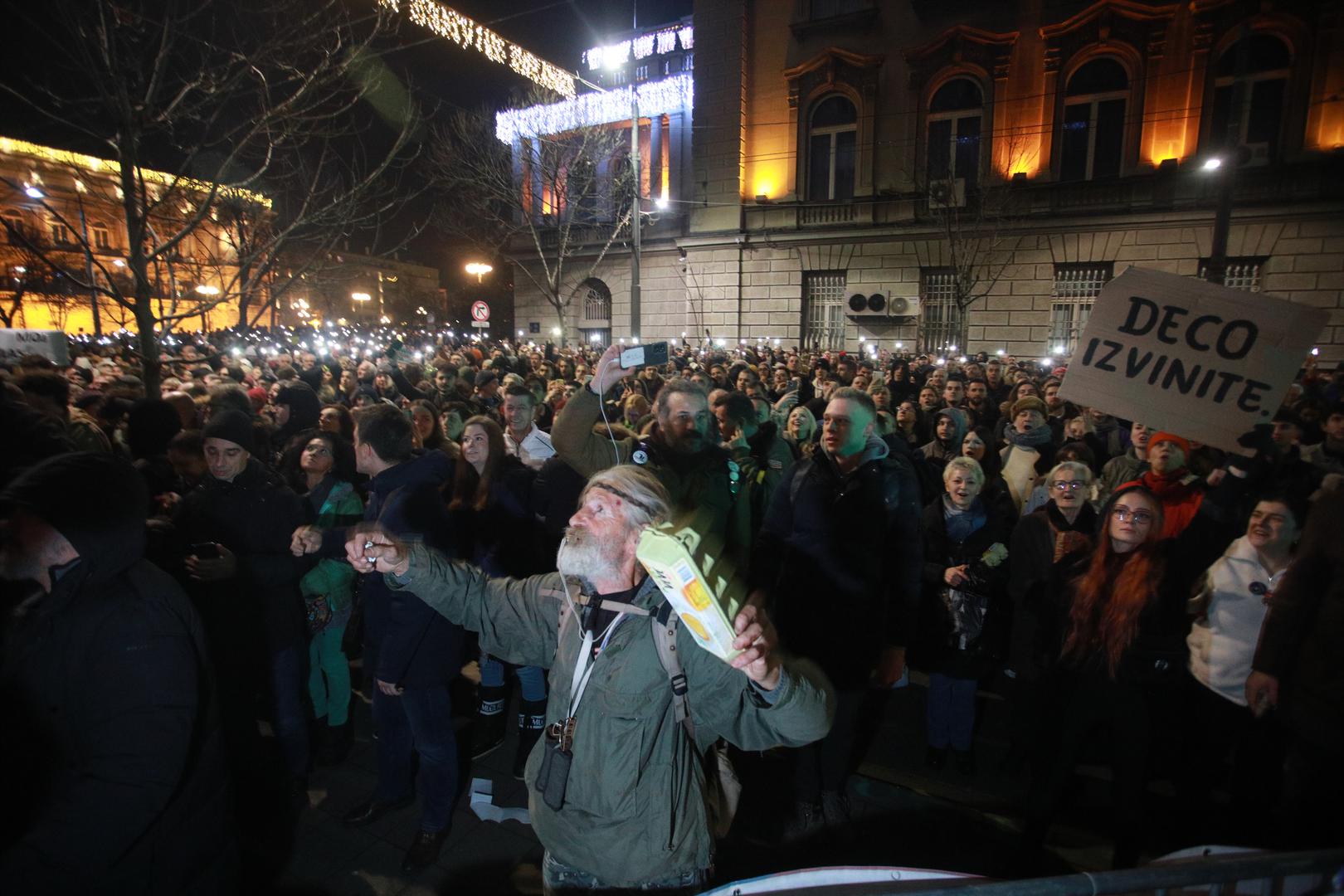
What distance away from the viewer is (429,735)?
3.32 m

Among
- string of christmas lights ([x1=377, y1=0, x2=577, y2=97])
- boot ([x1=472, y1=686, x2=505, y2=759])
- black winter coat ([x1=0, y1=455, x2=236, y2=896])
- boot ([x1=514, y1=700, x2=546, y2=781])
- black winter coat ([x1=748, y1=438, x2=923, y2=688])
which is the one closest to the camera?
black winter coat ([x1=0, y1=455, x2=236, y2=896])

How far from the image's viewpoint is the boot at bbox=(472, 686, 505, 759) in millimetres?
4379

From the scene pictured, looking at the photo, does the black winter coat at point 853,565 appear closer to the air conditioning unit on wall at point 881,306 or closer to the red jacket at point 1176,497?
the red jacket at point 1176,497

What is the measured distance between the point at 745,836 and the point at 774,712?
2.24m

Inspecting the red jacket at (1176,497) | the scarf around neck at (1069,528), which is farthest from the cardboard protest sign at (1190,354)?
the red jacket at (1176,497)

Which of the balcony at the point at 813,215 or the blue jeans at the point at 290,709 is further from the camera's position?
the balcony at the point at 813,215

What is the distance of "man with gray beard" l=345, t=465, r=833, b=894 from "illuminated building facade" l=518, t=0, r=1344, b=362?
19.9 m

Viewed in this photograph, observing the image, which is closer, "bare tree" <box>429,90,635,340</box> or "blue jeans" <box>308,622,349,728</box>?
"blue jeans" <box>308,622,349,728</box>

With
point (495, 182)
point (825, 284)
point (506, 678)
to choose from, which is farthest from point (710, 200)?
point (506, 678)

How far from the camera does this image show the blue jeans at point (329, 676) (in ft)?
13.7

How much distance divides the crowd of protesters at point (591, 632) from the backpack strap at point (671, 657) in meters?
0.29

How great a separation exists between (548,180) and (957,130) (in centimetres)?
1349

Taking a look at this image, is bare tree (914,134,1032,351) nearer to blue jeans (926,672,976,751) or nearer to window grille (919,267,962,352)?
window grille (919,267,962,352)

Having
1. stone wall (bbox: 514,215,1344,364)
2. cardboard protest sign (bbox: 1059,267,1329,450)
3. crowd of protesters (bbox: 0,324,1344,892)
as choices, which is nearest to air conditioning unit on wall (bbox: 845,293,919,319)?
stone wall (bbox: 514,215,1344,364)
